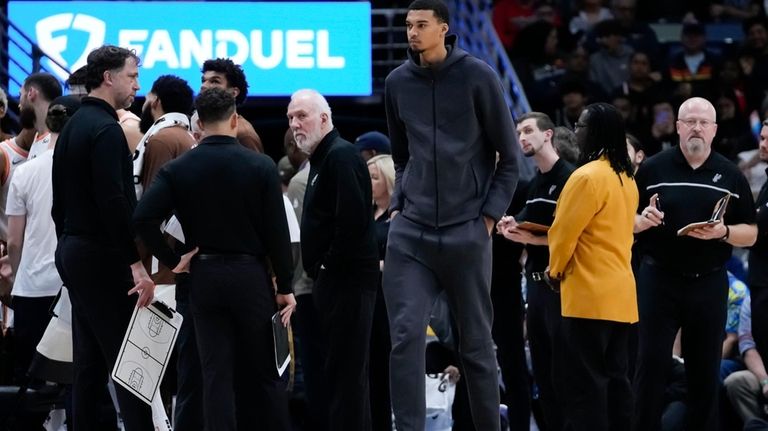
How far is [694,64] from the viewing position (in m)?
14.6

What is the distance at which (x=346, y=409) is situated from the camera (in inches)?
287

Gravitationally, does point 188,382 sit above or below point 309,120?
below

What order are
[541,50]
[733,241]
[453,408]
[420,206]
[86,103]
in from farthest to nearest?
[541,50], [453,408], [733,241], [86,103], [420,206]

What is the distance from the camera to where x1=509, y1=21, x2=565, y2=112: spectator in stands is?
1422 cm

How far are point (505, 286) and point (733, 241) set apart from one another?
1331 mm

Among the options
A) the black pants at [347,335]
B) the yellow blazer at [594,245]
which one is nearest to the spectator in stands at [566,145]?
the yellow blazer at [594,245]

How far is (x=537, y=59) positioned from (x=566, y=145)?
6.62 m

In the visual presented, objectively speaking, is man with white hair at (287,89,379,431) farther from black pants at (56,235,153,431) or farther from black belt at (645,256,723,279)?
black belt at (645,256,723,279)

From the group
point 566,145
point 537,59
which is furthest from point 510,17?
point 566,145

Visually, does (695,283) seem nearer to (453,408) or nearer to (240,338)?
(453,408)

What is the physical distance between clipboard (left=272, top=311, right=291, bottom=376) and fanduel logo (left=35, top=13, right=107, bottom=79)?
261 inches

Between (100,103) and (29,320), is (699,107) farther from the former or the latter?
(29,320)

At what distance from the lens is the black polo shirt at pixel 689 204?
7.82 meters

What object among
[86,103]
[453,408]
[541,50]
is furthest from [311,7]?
[86,103]
